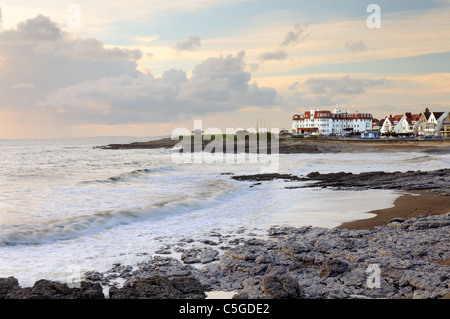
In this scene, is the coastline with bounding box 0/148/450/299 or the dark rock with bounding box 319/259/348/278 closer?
the coastline with bounding box 0/148/450/299

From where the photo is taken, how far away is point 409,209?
14.4 m

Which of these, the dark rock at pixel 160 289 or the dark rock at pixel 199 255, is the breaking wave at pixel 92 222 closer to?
the dark rock at pixel 199 255

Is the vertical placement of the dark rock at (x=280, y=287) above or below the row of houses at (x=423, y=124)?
below

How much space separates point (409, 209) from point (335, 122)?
5552 inches

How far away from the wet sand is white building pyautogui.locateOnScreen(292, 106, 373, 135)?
432 ft

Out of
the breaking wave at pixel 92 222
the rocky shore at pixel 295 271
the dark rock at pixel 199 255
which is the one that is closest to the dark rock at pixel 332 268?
the rocky shore at pixel 295 271

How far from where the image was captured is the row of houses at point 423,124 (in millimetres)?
101425

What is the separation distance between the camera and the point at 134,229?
44.8 ft

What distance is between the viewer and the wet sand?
12.5m

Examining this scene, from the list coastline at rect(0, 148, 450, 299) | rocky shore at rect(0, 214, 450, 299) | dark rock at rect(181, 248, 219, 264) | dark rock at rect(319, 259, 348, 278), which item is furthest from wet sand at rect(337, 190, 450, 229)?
dark rock at rect(181, 248, 219, 264)

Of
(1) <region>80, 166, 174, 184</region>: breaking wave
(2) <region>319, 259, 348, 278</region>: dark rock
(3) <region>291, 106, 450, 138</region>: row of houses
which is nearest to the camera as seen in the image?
(2) <region>319, 259, 348, 278</region>: dark rock

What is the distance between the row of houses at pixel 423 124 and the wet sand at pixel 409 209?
90.5 meters

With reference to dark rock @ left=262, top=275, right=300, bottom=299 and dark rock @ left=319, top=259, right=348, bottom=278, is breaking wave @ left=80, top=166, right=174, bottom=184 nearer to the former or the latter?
dark rock @ left=319, top=259, right=348, bottom=278
